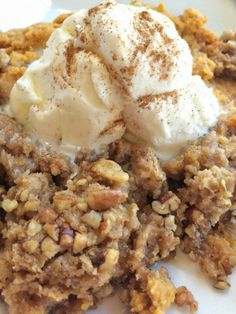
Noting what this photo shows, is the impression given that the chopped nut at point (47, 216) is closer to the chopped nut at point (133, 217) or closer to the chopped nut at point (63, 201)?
the chopped nut at point (63, 201)

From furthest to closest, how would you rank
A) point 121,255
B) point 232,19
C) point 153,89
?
point 232,19 → point 153,89 → point 121,255

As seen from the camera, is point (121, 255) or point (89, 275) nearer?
point (89, 275)

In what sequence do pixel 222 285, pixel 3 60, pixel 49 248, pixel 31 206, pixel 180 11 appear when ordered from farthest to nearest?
1. pixel 180 11
2. pixel 3 60
3. pixel 222 285
4. pixel 31 206
5. pixel 49 248

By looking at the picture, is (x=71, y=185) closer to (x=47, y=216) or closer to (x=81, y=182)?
(x=81, y=182)

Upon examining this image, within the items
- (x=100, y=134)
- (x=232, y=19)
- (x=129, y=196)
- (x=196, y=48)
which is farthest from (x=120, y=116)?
(x=232, y=19)

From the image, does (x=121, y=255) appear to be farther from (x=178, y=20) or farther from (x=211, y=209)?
(x=178, y=20)

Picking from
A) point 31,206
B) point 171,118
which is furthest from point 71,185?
point 171,118

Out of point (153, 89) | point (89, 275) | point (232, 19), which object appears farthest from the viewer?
point (232, 19)

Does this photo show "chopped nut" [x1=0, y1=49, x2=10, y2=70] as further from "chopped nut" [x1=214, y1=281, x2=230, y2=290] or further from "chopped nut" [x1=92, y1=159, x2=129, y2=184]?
"chopped nut" [x1=214, y1=281, x2=230, y2=290]
